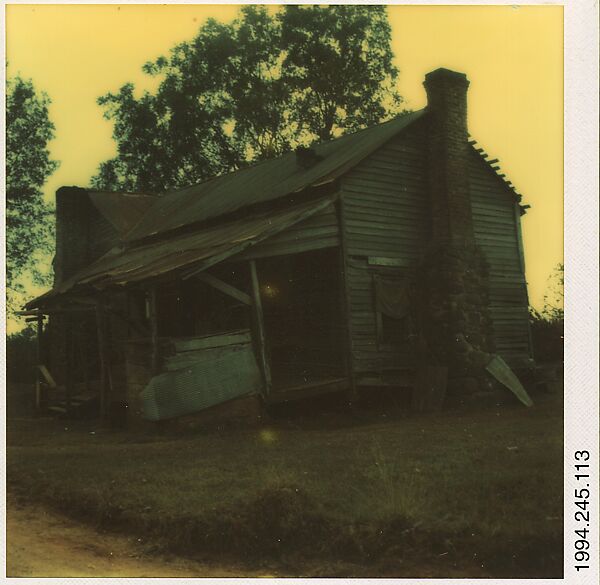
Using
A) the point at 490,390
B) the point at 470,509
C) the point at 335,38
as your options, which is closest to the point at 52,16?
the point at 470,509

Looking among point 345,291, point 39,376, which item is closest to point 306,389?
point 345,291

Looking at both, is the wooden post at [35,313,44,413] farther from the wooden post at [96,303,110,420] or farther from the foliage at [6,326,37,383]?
the foliage at [6,326,37,383]

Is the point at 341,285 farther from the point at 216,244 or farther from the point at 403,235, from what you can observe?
the point at 216,244

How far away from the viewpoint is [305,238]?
15.6m

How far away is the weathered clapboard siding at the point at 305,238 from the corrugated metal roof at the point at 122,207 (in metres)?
10.6

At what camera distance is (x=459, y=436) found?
11414 millimetres

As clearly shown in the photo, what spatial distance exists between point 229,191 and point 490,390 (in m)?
10.3

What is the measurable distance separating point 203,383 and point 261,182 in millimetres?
8693

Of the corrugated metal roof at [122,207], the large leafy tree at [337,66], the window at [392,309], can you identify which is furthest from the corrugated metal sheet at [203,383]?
the large leafy tree at [337,66]

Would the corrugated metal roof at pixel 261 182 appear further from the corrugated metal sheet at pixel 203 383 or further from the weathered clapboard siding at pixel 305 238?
the corrugated metal sheet at pixel 203 383

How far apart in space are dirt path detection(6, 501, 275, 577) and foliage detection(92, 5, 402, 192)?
78.9ft

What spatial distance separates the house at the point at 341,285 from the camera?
556 inches

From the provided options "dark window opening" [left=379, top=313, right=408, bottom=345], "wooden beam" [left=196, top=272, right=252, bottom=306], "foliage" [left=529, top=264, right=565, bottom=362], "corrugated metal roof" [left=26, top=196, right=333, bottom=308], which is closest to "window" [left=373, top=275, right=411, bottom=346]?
"dark window opening" [left=379, top=313, right=408, bottom=345]

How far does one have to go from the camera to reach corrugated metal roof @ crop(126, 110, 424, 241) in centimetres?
1753
